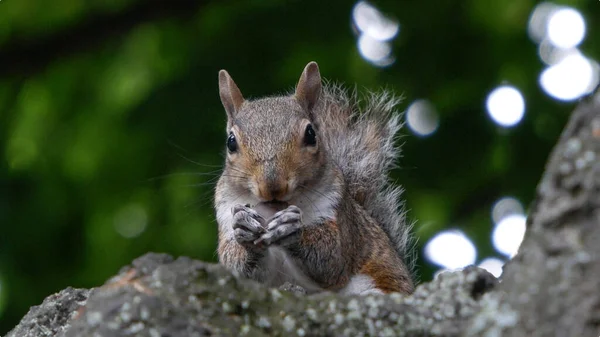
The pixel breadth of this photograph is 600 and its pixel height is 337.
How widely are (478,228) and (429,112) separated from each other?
53 cm

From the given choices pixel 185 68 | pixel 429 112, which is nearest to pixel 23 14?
pixel 185 68

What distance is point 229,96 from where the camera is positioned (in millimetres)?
3080

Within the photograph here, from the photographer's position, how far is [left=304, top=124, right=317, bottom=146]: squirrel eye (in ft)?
9.27

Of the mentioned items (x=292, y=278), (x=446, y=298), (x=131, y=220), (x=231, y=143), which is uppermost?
(x=231, y=143)

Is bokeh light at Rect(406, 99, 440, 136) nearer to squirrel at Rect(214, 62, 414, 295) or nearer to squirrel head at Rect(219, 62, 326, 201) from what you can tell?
squirrel at Rect(214, 62, 414, 295)

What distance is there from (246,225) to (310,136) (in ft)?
1.44

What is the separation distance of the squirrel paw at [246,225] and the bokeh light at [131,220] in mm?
1590

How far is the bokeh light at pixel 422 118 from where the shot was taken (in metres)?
4.13

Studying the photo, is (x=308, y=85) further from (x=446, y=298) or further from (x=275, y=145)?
(x=446, y=298)

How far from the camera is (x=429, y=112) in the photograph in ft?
13.6

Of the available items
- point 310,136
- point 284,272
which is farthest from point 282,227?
point 310,136

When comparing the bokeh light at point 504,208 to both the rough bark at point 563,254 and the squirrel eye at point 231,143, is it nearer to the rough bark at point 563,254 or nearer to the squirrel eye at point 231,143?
the squirrel eye at point 231,143

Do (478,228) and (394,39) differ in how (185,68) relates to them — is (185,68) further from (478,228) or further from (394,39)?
(478,228)

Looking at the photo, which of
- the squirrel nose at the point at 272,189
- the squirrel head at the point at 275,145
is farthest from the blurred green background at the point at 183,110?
the squirrel nose at the point at 272,189
